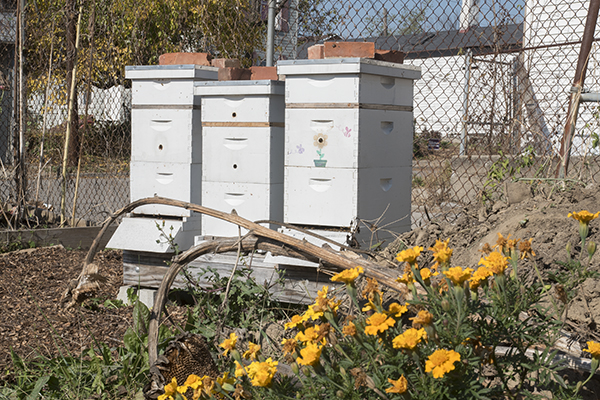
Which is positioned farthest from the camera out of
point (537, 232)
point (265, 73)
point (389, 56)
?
point (265, 73)

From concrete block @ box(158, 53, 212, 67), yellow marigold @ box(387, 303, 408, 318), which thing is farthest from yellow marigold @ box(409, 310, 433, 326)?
concrete block @ box(158, 53, 212, 67)

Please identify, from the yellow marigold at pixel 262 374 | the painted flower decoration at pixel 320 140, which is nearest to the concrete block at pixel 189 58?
the painted flower decoration at pixel 320 140

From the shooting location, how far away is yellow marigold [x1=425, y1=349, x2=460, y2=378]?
1.03 meters

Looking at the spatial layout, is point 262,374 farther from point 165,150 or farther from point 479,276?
point 165,150

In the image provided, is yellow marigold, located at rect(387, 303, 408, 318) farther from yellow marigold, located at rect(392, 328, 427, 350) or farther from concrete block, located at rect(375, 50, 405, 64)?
concrete block, located at rect(375, 50, 405, 64)

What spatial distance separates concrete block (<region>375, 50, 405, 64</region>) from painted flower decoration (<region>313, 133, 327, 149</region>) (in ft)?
1.81

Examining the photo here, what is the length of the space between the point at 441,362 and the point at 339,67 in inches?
76.6

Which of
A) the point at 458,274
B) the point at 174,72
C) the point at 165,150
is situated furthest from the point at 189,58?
the point at 458,274

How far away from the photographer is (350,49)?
2865 mm

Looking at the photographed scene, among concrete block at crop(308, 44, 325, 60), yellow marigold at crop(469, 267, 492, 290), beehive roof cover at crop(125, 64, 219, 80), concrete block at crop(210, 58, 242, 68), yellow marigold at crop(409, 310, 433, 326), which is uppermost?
concrete block at crop(210, 58, 242, 68)

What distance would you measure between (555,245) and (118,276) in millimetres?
3086

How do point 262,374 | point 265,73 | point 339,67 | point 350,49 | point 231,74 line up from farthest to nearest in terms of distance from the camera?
point 265,73 < point 231,74 < point 350,49 < point 339,67 < point 262,374

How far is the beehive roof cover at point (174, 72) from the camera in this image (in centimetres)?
330

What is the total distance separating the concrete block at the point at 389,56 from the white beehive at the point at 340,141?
80 mm
